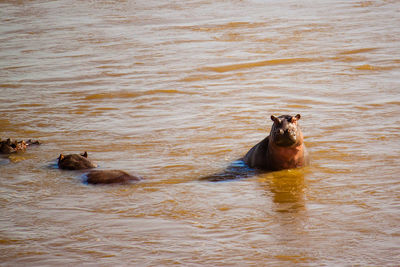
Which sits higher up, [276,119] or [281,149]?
[276,119]

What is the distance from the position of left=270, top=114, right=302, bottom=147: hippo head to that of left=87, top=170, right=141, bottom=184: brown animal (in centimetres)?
156

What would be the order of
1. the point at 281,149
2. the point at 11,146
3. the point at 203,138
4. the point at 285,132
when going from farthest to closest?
the point at 203,138, the point at 11,146, the point at 281,149, the point at 285,132

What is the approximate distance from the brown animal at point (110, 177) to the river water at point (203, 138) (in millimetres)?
107

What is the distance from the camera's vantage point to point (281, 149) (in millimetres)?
7547


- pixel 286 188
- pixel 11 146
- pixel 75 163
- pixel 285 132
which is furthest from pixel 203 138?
pixel 11 146

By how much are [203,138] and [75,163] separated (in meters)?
2.03

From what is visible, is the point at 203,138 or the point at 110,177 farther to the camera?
the point at 203,138

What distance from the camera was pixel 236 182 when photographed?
7375 millimetres

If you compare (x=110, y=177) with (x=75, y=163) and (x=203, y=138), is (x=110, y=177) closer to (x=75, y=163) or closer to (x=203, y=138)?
(x=75, y=163)

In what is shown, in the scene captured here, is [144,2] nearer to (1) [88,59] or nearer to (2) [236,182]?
(1) [88,59]

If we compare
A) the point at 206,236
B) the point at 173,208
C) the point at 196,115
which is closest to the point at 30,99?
the point at 196,115

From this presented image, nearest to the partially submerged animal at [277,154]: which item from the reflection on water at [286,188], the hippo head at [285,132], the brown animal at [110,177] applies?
the hippo head at [285,132]

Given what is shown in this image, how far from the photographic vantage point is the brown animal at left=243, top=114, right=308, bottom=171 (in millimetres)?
7344

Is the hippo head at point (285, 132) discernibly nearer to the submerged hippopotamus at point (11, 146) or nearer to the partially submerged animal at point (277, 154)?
the partially submerged animal at point (277, 154)
